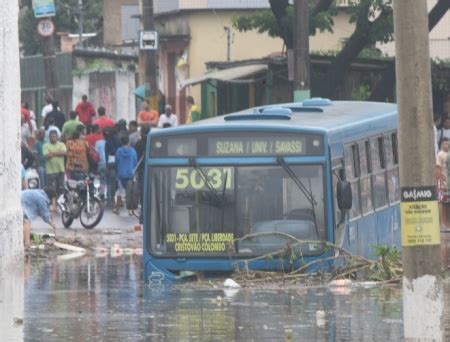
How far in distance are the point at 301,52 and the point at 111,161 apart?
5.60 m

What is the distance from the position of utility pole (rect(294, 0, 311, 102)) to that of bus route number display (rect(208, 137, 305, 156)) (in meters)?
11.8

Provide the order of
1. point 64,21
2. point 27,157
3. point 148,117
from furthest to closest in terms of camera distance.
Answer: point 64,21 → point 148,117 → point 27,157

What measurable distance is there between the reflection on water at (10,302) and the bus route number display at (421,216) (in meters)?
3.10

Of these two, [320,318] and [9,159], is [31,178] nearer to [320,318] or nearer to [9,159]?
[320,318]

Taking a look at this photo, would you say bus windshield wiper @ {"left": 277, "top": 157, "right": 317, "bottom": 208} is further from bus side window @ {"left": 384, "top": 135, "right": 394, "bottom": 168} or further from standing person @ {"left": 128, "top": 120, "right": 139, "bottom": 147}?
standing person @ {"left": 128, "top": 120, "right": 139, "bottom": 147}

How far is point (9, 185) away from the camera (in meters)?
11.8

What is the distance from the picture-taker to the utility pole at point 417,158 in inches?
424

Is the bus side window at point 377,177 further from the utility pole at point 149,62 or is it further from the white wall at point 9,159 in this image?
the utility pole at point 149,62

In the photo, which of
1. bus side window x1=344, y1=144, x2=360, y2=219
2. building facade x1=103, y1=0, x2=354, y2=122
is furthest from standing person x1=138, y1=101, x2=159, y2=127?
bus side window x1=344, y1=144, x2=360, y2=219

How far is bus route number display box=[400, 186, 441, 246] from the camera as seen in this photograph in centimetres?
1085

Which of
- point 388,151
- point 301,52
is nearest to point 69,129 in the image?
point 301,52

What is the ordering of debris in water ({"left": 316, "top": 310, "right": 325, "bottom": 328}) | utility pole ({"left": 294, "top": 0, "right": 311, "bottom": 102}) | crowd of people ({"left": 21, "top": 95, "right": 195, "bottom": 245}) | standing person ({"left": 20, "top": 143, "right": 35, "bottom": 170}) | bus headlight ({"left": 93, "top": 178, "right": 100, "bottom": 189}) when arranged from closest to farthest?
1. debris in water ({"left": 316, "top": 310, "right": 325, "bottom": 328})
2. utility pole ({"left": 294, "top": 0, "right": 311, "bottom": 102})
3. bus headlight ({"left": 93, "top": 178, "right": 100, "bottom": 189})
4. standing person ({"left": 20, "top": 143, "right": 35, "bottom": 170})
5. crowd of people ({"left": 21, "top": 95, "right": 195, "bottom": 245})

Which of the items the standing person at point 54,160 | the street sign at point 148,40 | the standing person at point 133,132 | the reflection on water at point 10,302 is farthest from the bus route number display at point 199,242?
the street sign at point 148,40

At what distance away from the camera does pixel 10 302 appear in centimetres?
1191
